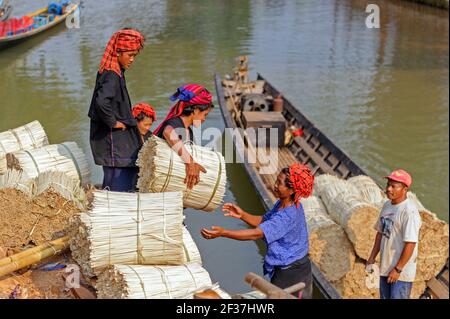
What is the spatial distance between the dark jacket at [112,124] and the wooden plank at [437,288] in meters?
3.82

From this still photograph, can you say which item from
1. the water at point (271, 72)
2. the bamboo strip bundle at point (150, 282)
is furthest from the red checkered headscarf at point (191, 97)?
the water at point (271, 72)

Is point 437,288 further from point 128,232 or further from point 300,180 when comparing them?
Result: point 128,232

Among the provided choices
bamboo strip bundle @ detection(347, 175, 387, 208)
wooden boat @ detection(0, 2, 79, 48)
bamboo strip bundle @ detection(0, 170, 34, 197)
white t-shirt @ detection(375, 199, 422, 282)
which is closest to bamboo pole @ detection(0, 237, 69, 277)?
bamboo strip bundle @ detection(0, 170, 34, 197)

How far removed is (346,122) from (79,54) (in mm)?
10762

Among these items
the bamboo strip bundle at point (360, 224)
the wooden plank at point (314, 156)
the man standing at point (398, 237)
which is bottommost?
the wooden plank at point (314, 156)

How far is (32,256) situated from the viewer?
398 cm

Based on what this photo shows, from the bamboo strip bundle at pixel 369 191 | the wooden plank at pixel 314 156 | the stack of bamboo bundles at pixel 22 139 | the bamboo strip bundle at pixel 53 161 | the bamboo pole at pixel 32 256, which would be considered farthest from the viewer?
the wooden plank at pixel 314 156

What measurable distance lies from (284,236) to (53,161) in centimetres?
259

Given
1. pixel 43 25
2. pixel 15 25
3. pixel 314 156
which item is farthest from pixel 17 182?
pixel 43 25

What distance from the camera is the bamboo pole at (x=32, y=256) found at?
377 centimetres

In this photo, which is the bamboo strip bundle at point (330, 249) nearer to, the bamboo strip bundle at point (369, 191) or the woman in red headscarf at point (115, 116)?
the bamboo strip bundle at point (369, 191)

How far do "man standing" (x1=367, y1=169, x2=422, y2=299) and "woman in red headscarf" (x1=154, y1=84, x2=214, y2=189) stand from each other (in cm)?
161

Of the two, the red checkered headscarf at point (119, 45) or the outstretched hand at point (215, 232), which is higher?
the red checkered headscarf at point (119, 45)
